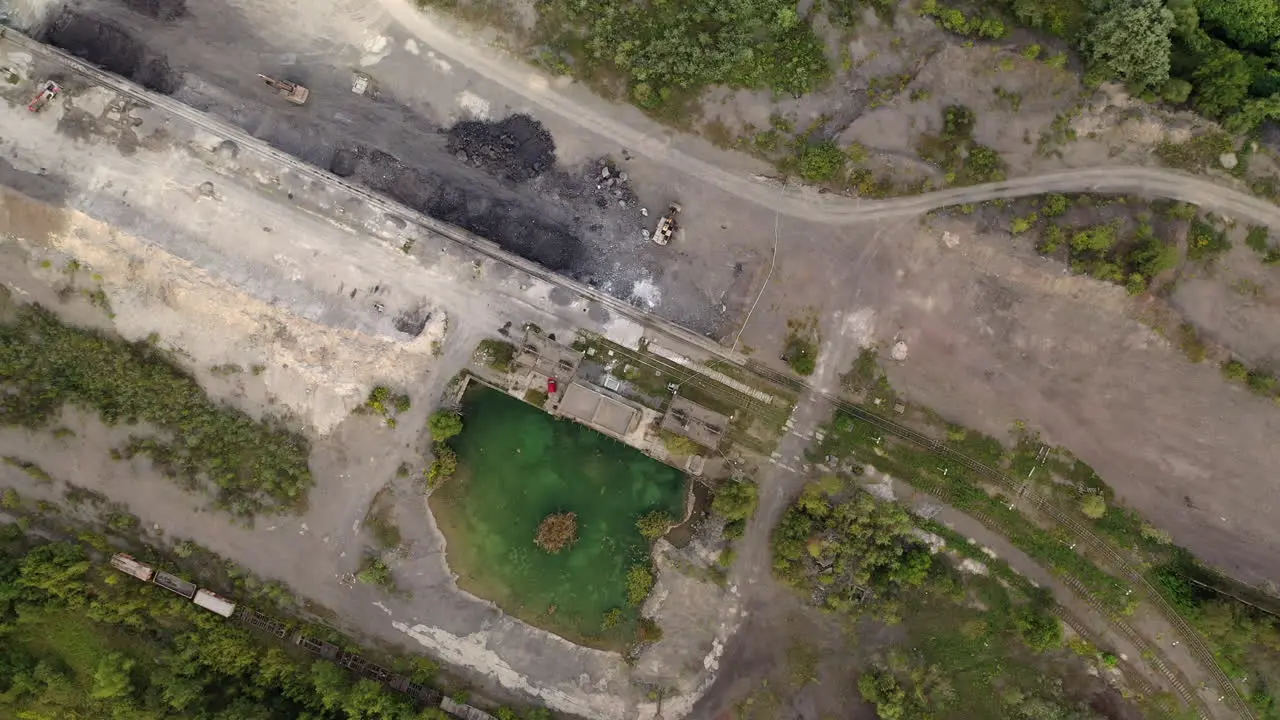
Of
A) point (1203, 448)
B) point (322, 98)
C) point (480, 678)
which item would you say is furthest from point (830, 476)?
point (322, 98)

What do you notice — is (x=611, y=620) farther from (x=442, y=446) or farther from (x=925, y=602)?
(x=925, y=602)

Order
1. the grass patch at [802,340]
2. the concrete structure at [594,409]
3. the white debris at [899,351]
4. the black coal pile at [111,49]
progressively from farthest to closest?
1. the grass patch at [802,340]
2. the white debris at [899,351]
3. the black coal pile at [111,49]
4. the concrete structure at [594,409]

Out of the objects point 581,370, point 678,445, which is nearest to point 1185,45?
point 678,445

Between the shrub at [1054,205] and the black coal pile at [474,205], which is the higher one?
the shrub at [1054,205]

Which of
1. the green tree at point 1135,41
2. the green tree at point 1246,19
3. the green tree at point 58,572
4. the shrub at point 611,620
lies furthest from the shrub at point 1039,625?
the green tree at point 58,572

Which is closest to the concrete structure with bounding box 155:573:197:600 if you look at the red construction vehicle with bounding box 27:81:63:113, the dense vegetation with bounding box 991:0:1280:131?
the red construction vehicle with bounding box 27:81:63:113

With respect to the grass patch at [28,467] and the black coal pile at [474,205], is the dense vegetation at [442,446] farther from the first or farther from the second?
the grass patch at [28,467]

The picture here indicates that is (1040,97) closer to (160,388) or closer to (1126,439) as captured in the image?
(1126,439)

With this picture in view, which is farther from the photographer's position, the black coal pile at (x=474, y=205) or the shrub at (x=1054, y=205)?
the black coal pile at (x=474, y=205)
